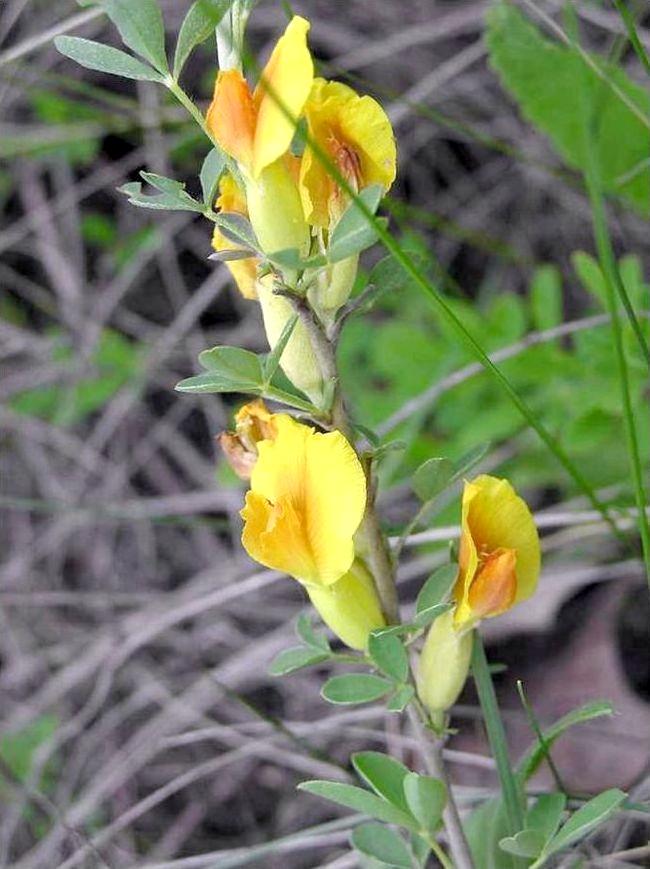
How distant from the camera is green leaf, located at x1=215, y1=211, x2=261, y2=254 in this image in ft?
2.72

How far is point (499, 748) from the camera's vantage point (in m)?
0.98

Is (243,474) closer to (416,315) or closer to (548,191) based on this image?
(416,315)

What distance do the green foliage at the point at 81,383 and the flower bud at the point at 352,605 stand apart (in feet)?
4.28

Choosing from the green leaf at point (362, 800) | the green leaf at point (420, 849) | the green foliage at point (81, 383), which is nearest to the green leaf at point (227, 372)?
the green leaf at point (362, 800)

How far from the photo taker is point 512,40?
1.55 meters

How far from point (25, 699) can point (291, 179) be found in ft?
4.77

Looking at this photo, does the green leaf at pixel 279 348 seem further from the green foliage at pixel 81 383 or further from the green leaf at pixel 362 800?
the green foliage at pixel 81 383

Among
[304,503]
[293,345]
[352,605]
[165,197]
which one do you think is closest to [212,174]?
[165,197]

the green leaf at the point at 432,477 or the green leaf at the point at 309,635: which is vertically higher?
the green leaf at the point at 432,477

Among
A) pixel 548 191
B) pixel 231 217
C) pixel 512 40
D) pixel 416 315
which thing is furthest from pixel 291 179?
pixel 548 191

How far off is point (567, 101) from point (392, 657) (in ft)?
3.31

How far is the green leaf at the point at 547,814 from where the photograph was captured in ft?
3.07

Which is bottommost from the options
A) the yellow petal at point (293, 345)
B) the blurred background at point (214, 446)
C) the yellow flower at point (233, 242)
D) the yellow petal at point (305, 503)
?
the blurred background at point (214, 446)

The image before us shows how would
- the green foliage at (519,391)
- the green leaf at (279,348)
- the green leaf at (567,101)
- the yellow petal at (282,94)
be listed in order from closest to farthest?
the yellow petal at (282,94)
the green leaf at (279,348)
the green foliage at (519,391)
the green leaf at (567,101)
